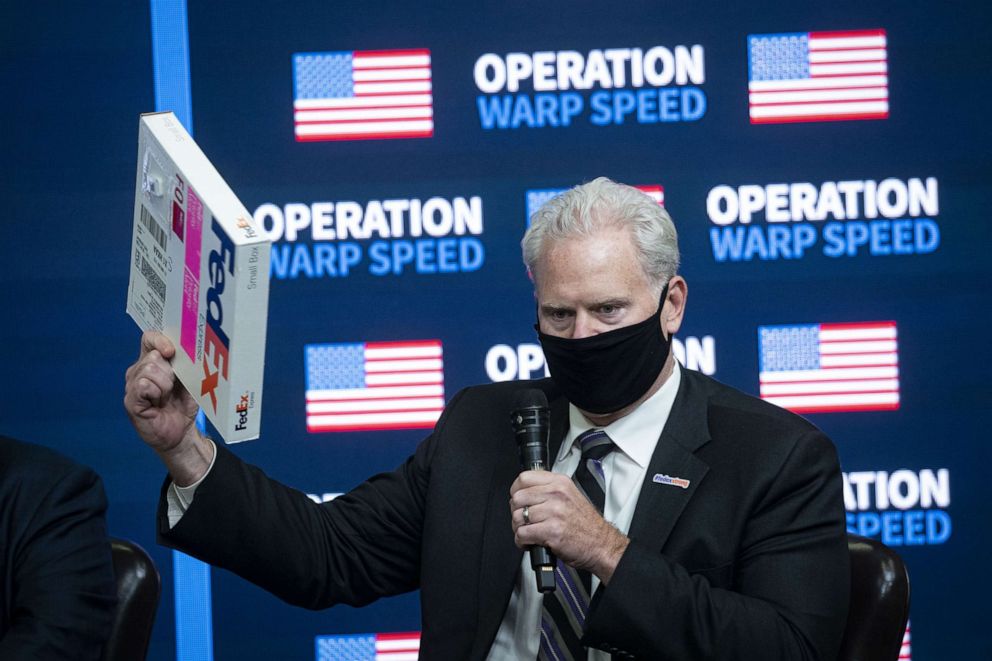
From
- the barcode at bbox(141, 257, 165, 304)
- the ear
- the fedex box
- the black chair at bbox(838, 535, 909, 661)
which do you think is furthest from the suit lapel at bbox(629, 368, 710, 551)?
the barcode at bbox(141, 257, 165, 304)

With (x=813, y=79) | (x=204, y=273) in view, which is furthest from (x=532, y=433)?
(x=813, y=79)

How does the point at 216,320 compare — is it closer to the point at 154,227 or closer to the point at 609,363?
the point at 154,227

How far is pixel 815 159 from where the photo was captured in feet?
11.7

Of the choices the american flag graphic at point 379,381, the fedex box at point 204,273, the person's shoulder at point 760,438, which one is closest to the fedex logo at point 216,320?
the fedex box at point 204,273

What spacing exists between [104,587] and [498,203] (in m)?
1.84

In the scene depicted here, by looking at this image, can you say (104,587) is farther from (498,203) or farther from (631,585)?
(498,203)

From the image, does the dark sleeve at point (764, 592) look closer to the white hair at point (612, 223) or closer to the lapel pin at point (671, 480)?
the lapel pin at point (671, 480)

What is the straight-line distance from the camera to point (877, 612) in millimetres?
2172

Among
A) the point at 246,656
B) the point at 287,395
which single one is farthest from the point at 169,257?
the point at 246,656

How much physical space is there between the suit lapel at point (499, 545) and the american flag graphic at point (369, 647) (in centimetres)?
156

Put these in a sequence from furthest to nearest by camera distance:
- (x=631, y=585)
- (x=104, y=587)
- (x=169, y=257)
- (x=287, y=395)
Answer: (x=287, y=395) < (x=104, y=587) < (x=631, y=585) < (x=169, y=257)

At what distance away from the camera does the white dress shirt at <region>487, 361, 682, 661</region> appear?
208 cm

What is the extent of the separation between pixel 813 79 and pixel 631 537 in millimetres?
2052

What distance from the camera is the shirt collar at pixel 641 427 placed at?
2131 mm
